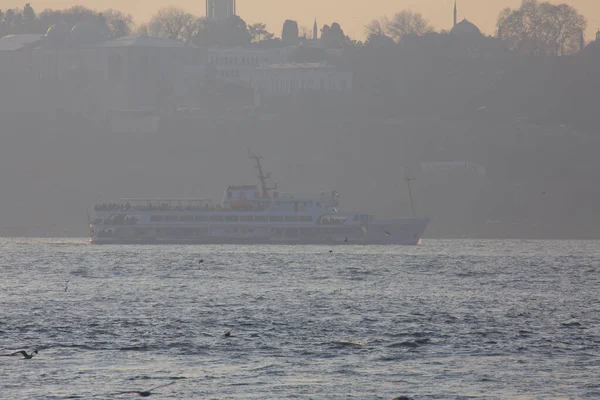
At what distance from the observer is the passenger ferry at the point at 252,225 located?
5217 inches

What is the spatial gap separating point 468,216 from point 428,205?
5.71 m

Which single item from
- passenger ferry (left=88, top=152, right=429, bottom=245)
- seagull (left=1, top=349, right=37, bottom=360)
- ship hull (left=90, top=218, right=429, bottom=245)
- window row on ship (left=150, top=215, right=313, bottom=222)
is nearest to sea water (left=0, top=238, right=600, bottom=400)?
seagull (left=1, top=349, right=37, bottom=360)

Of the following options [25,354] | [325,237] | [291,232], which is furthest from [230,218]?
[25,354]

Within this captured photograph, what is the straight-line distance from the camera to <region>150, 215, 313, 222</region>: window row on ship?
132163mm

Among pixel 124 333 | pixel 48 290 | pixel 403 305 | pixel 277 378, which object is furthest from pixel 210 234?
pixel 277 378

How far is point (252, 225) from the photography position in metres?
133

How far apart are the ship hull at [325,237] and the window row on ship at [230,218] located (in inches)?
40.8

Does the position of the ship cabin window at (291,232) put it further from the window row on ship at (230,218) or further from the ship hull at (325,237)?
the window row on ship at (230,218)

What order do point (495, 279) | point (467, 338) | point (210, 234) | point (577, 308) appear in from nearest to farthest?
point (467, 338) < point (577, 308) < point (495, 279) < point (210, 234)

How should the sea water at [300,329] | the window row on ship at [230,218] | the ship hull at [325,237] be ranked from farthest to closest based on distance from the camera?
the ship hull at [325,237] → the window row on ship at [230,218] → the sea water at [300,329]

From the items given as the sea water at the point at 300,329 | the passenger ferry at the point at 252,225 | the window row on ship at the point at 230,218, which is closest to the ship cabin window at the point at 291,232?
the passenger ferry at the point at 252,225

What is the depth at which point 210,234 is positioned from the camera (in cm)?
13375

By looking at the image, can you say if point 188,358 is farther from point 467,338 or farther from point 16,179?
point 16,179

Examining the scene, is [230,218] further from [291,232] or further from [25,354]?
[25,354]
